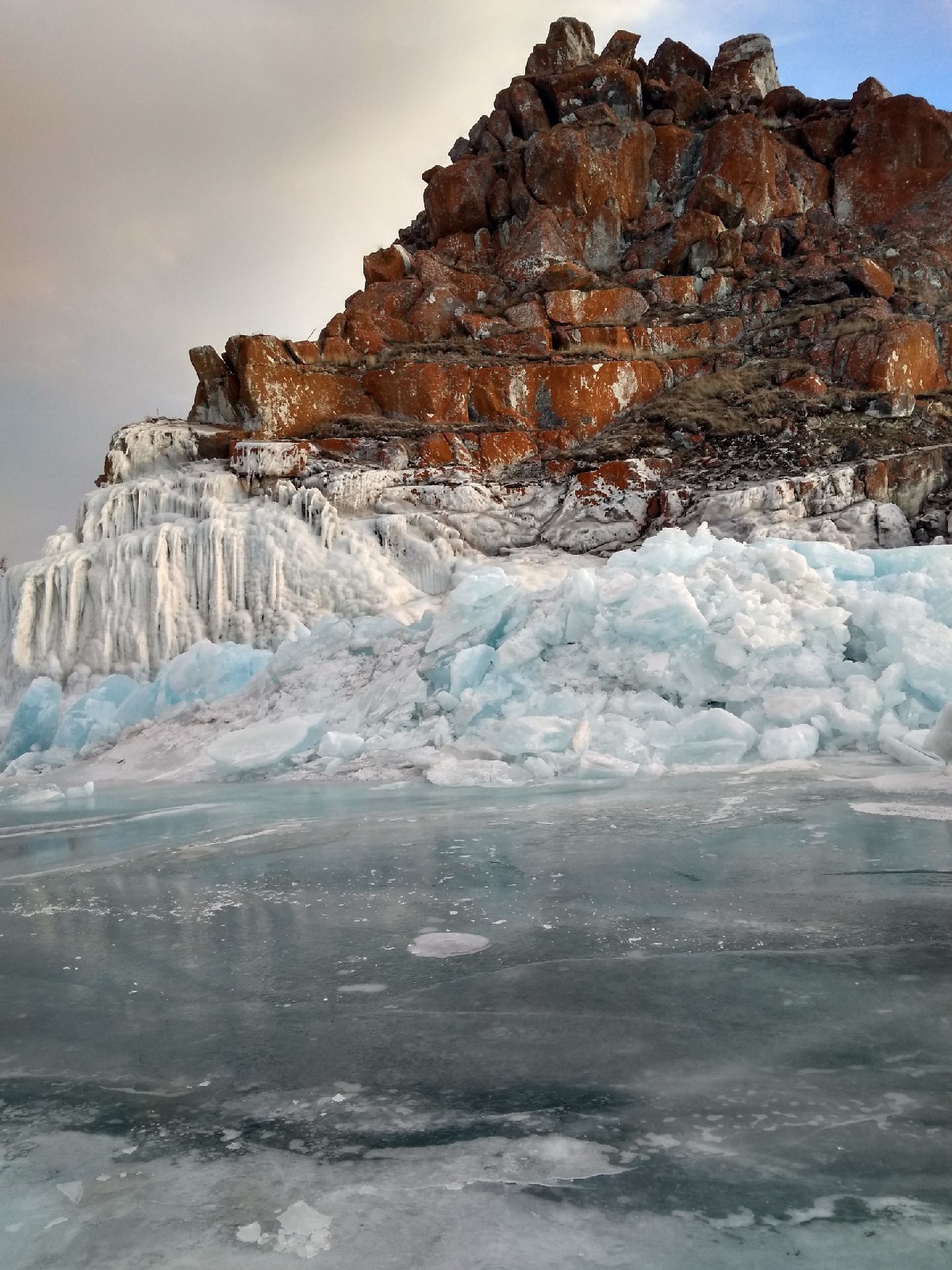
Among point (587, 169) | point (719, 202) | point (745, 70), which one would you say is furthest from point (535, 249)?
point (745, 70)

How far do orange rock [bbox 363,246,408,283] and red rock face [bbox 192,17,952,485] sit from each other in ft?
0.22

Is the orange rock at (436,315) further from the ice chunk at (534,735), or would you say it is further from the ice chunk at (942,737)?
the ice chunk at (942,737)

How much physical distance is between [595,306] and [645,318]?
1311 mm

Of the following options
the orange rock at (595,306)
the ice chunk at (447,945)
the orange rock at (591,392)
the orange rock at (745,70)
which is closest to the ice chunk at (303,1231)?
the ice chunk at (447,945)

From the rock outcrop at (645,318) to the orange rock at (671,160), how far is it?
0.08 meters

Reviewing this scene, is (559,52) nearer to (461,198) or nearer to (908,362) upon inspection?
(461,198)

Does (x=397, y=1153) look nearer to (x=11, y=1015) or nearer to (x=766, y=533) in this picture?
(x=11, y=1015)

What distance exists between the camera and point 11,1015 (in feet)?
7.78

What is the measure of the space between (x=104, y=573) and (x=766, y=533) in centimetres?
971

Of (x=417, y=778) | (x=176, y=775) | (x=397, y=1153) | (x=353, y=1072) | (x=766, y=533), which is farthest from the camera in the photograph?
(x=766, y=533)

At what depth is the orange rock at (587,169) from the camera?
27.5 m

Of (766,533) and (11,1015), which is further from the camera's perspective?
(766,533)

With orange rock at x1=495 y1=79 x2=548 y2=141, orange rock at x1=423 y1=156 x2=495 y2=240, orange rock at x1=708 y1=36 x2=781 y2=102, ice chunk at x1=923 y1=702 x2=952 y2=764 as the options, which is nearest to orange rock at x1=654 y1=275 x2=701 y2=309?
orange rock at x1=423 y1=156 x2=495 y2=240

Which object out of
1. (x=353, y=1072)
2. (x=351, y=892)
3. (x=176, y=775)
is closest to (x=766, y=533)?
(x=176, y=775)
